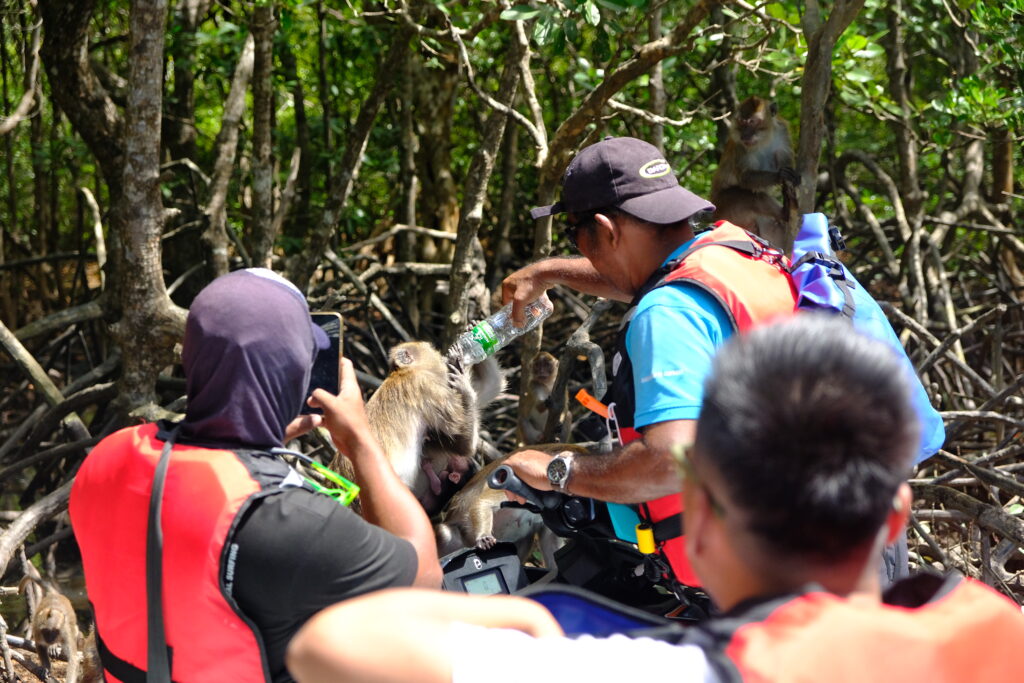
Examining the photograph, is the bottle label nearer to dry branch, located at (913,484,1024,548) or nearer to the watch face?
the watch face

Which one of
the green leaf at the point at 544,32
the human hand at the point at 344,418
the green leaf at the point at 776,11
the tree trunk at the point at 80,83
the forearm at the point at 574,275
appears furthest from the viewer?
the green leaf at the point at 776,11

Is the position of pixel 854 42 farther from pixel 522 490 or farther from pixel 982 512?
pixel 522 490

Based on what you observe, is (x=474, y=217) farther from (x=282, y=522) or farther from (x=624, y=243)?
(x=282, y=522)

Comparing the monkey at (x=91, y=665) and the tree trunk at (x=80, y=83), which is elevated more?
the tree trunk at (x=80, y=83)

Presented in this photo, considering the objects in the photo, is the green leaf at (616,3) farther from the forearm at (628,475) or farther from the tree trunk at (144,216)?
the tree trunk at (144,216)

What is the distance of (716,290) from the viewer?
209 cm

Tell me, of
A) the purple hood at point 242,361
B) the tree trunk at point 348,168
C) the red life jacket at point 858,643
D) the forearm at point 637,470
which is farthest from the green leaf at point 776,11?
the red life jacket at point 858,643

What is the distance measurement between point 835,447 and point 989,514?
2539mm

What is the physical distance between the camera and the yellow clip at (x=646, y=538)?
224 centimetres

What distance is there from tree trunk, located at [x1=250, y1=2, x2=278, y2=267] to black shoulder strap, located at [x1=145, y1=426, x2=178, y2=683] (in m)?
3.37

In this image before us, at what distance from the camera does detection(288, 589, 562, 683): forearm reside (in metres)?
1.00

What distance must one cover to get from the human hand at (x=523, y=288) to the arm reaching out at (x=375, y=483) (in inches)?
38.4

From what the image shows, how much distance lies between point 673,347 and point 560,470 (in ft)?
1.38

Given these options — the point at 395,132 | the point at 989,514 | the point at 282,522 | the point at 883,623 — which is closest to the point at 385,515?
the point at 282,522
